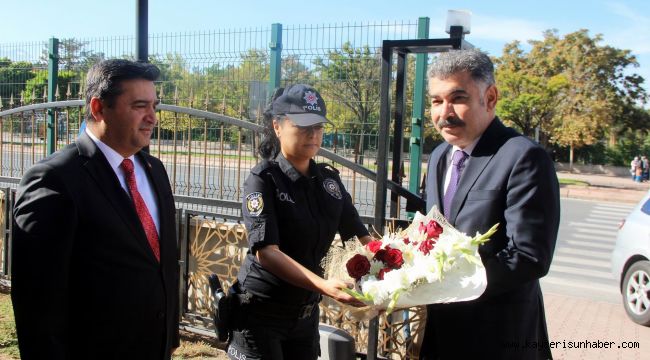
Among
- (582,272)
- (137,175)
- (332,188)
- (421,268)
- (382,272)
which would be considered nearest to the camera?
(421,268)

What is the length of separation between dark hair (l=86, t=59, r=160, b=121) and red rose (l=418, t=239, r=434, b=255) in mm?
1308

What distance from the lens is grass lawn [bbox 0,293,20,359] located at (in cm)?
445

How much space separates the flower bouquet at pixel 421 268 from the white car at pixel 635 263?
5016 millimetres

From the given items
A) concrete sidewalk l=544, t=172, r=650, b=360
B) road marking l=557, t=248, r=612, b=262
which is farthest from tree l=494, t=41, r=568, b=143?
concrete sidewalk l=544, t=172, r=650, b=360

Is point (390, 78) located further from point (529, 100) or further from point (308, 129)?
point (529, 100)

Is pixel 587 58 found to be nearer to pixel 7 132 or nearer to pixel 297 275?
pixel 7 132

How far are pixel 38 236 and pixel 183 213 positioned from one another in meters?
2.94

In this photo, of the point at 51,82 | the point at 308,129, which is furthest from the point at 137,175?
the point at 51,82

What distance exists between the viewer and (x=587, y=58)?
2906 cm

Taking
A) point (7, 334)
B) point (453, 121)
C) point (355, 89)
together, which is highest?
point (355, 89)

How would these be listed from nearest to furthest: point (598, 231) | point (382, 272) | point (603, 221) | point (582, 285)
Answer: point (382, 272) → point (582, 285) → point (598, 231) → point (603, 221)

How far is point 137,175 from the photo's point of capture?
241 cm

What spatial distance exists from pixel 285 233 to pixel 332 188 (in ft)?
1.18

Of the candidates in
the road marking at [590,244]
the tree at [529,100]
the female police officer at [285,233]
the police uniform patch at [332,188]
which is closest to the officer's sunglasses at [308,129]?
the female police officer at [285,233]
